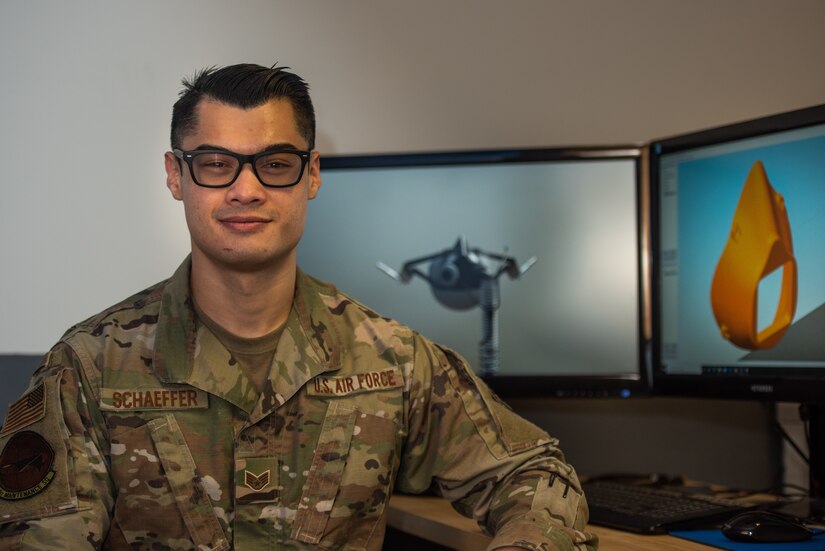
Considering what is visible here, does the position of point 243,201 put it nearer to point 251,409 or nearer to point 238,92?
point 238,92

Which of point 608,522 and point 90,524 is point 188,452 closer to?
point 90,524

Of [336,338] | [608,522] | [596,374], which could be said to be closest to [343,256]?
[336,338]

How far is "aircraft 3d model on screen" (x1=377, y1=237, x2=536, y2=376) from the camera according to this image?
161cm

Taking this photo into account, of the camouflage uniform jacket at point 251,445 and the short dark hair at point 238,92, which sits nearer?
the camouflage uniform jacket at point 251,445

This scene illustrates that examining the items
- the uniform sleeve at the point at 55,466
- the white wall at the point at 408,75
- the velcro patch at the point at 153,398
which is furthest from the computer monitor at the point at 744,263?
the uniform sleeve at the point at 55,466

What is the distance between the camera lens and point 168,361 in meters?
1.19

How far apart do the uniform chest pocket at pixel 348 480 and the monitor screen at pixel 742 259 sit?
0.55 metres

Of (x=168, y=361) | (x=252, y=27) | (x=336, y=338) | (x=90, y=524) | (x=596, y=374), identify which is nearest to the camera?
(x=90, y=524)

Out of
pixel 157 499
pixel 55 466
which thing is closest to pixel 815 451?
pixel 157 499

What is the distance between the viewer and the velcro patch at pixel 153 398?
1148mm

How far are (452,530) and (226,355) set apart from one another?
0.39 meters

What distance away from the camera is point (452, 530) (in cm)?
126

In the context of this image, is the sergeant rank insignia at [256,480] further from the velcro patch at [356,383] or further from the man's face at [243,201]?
the man's face at [243,201]

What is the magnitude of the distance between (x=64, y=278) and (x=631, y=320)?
3.29ft
